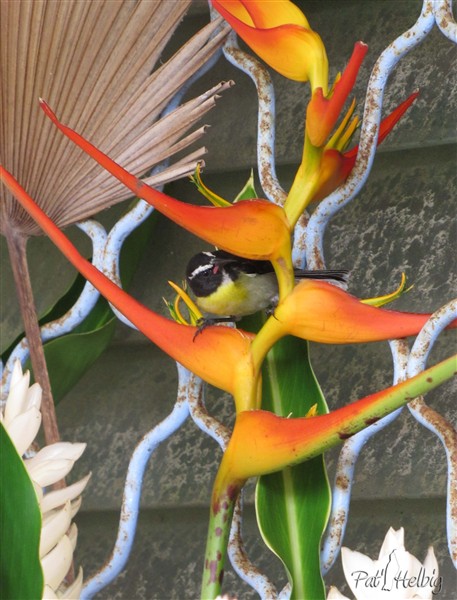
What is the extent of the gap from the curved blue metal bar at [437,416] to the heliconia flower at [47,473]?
0.20m

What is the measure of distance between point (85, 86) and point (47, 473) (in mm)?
318

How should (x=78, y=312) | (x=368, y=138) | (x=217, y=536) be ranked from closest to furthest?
(x=217, y=536)
(x=368, y=138)
(x=78, y=312)

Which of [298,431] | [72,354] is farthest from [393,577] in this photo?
[72,354]

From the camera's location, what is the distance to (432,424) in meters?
0.60

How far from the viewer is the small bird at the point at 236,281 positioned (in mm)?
605

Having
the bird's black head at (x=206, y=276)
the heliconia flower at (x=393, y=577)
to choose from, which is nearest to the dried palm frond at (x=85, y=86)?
the bird's black head at (x=206, y=276)

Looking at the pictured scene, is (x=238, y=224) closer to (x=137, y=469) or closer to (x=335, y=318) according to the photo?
(x=335, y=318)

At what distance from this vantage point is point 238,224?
0.52 m

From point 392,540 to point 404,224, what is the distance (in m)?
0.37

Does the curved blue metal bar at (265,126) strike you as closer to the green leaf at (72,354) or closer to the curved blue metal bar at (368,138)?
the curved blue metal bar at (368,138)

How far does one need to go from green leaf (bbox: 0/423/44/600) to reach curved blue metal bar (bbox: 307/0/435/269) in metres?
0.27

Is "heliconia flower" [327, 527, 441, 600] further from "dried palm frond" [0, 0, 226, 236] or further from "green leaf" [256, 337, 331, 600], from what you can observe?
"dried palm frond" [0, 0, 226, 236]

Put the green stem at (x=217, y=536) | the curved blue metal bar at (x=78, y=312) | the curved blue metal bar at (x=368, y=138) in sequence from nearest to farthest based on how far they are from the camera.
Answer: the green stem at (x=217, y=536) → the curved blue metal bar at (x=368, y=138) → the curved blue metal bar at (x=78, y=312)

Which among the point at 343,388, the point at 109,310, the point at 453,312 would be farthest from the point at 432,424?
the point at 109,310
